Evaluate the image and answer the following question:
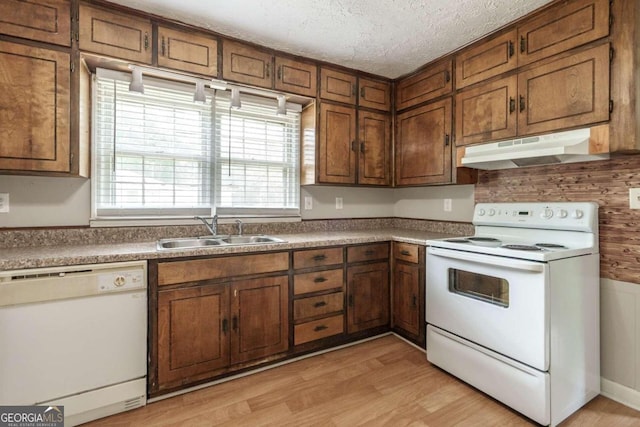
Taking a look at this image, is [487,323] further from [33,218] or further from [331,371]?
[33,218]

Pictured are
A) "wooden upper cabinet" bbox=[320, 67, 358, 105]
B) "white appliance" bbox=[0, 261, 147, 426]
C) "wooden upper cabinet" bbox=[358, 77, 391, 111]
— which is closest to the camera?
"white appliance" bbox=[0, 261, 147, 426]

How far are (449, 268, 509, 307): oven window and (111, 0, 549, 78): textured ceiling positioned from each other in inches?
66.7

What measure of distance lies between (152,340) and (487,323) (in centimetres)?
198

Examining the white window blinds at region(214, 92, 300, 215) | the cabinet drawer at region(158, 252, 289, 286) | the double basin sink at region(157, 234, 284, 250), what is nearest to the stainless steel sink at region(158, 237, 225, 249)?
the double basin sink at region(157, 234, 284, 250)

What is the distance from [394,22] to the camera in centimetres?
212

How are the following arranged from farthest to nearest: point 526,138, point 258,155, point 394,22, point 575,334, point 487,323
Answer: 1. point 258,155
2. point 394,22
3. point 526,138
4. point 487,323
5. point 575,334

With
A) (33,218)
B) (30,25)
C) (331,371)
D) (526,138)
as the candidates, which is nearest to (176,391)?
(331,371)

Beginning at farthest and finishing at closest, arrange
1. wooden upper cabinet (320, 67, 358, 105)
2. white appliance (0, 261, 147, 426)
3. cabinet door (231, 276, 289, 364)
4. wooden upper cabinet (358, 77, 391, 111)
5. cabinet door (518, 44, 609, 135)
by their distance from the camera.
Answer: wooden upper cabinet (358, 77, 391, 111) → wooden upper cabinet (320, 67, 358, 105) → cabinet door (231, 276, 289, 364) → cabinet door (518, 44, 609, 135) → white appliance (0, 261, 147, 426)

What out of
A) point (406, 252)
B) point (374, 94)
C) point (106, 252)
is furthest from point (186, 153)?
point (406, 252)

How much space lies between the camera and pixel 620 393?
1.82m

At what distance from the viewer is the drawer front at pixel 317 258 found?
2.25 metres

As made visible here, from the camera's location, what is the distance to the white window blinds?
2.59 m

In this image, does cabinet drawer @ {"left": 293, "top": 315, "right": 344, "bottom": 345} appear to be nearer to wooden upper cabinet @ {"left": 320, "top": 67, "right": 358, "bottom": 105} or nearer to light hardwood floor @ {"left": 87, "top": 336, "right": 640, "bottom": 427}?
light hardwood floor @ {"left": 87, "top": 336, "right": 640, "bottom": 427}

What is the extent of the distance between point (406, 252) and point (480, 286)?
663mm
